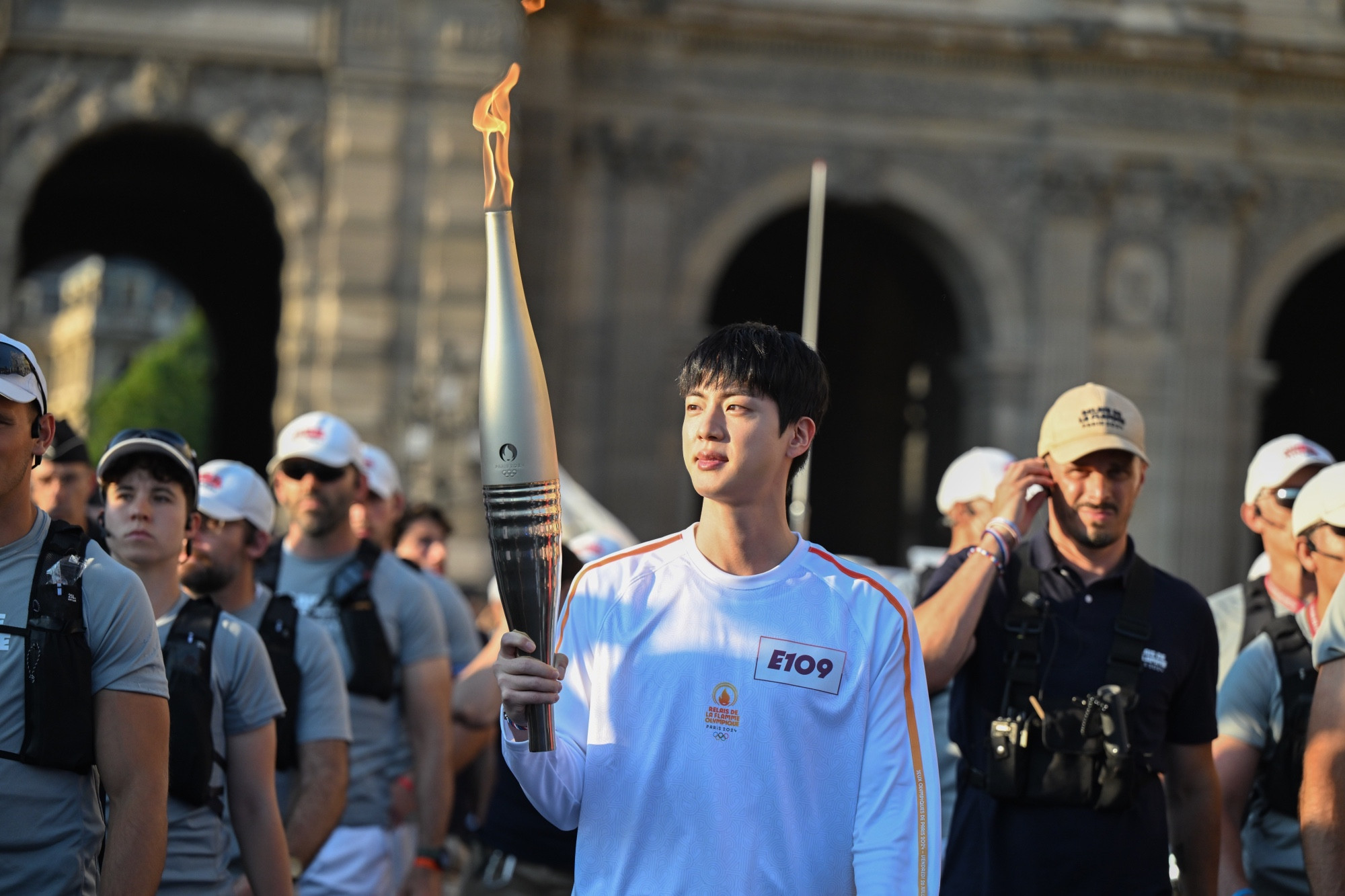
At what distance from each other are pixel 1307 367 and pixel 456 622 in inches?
830

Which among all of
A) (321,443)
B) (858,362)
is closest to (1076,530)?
(321,443)

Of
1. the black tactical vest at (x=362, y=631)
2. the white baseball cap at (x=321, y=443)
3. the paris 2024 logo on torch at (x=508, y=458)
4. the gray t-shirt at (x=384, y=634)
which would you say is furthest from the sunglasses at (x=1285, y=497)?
the paris 2024 logo on torch at (x=508, y=458)

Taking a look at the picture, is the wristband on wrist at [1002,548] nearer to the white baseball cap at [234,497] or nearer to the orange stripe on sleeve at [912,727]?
the orange stripe on sleeve at [912,727]

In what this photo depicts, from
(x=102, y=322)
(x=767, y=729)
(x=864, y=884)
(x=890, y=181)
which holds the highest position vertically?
(x=102, y=322)

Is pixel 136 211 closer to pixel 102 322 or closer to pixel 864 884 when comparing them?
pixel 864 884

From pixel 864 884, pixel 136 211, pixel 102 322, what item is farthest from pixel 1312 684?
pixel 102 322

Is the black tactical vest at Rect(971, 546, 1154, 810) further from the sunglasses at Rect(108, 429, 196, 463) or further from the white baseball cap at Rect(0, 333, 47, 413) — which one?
the white baseball cap at Rect(0, 333, 47, 413)

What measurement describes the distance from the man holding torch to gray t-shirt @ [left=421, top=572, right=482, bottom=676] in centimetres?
393

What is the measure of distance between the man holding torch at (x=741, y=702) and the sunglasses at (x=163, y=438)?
1555mm

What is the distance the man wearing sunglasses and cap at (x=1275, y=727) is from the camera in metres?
4.61

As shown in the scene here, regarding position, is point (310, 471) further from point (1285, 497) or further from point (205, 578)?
point (1285, 497)

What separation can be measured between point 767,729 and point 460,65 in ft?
48.5

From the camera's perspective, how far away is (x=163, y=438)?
433 centimetres

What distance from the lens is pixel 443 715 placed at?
5.87m
